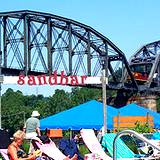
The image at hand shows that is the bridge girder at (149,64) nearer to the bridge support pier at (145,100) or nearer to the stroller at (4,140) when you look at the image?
the bridge support pier at (145,100)

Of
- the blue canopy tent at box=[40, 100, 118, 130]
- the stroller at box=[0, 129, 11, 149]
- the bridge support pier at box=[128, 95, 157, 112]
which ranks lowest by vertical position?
the bridge support pier at box=[128, 95, 157, 112]

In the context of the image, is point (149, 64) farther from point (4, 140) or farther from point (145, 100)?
Result: point (4, 140)

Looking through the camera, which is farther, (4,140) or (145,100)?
(145,100)

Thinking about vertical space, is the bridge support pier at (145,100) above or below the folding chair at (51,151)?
below

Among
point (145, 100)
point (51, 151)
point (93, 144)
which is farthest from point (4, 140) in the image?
point (145, 100)

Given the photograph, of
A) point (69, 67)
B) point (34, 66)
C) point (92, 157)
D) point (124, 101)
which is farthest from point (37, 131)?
point (124, 101)

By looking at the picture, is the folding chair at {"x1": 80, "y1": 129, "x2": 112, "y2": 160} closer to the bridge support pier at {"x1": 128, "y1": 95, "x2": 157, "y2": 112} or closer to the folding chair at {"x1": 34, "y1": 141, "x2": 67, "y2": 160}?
the folding chair at {"x1": 34, "y1": 141, "x2": 67, "y2": 160}

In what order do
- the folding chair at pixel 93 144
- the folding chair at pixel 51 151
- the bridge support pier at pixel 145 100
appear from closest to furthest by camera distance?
the folding chair at pixel 51 151, the folding chair at pixel 93 144, the bridge support pier at pixel 145 100

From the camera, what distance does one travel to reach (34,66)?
6575cm

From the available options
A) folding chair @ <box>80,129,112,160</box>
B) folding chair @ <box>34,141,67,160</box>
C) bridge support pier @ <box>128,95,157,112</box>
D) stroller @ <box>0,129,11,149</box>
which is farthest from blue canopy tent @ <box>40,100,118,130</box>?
bridge support pier @ <box>128,95,157,112</box>

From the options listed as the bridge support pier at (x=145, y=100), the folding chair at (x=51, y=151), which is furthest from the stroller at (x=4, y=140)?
the bridge support pier at (x=145, y=100)

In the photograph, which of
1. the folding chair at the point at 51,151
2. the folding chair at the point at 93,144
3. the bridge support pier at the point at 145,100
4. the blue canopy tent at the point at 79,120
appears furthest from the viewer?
the bridge support pier at the point at 145,100

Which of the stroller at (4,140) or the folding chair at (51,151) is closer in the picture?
the stroller at (4,140)

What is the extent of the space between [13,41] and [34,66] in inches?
157
